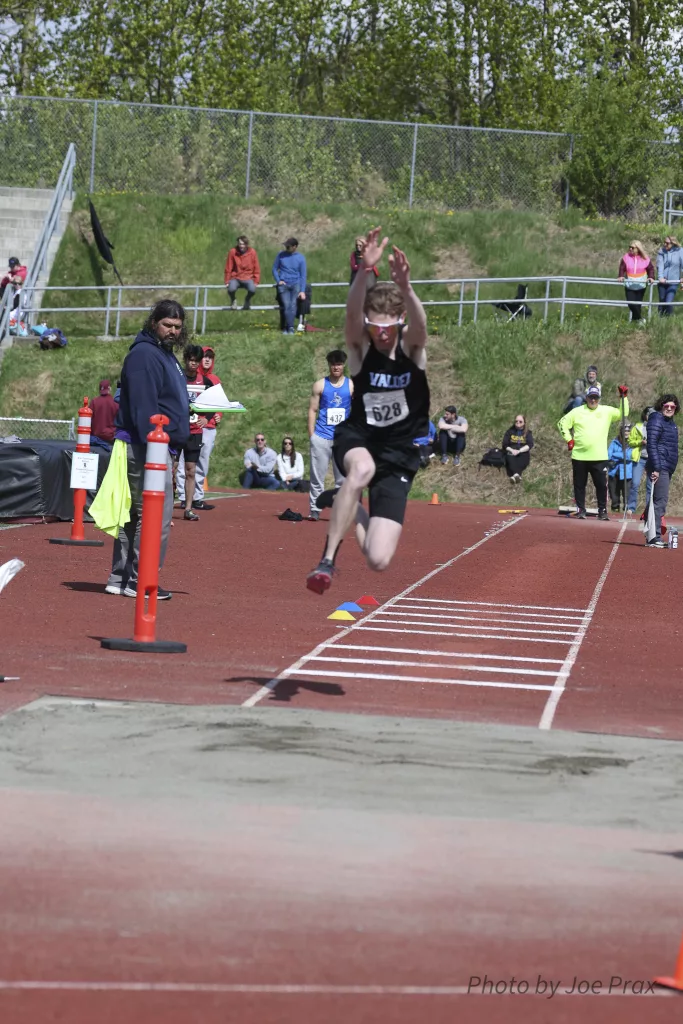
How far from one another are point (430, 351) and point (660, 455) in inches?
528

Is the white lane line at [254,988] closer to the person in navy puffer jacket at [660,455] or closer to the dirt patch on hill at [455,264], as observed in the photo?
the person in navy puffer jacket at [660,455]

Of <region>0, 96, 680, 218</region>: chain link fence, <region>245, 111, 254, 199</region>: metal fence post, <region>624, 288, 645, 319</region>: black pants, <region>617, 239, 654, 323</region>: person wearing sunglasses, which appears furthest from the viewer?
<region>245, 111, 254, 199</region>: metal fence post

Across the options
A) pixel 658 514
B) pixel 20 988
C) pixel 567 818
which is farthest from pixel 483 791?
pixel 658 514

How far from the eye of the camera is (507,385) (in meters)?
31.9

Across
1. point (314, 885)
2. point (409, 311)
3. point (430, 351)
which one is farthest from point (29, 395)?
point (314, 885)

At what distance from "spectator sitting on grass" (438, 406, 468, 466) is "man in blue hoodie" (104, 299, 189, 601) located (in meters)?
19.3

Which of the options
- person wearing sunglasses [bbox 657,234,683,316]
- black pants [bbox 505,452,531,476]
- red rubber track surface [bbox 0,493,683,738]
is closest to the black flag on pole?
black pants [bbox 505,452,531,476]

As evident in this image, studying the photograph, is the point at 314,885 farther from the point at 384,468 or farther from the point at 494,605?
the point at 494,605

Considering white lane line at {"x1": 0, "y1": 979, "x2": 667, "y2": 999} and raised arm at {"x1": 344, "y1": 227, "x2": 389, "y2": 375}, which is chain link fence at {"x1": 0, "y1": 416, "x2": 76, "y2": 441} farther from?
white lane line at {"x1": 0, "y1": 979, "x2": 667, "y2": 999}

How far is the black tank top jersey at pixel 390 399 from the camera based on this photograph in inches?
312

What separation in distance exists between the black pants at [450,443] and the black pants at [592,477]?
19.4 ft

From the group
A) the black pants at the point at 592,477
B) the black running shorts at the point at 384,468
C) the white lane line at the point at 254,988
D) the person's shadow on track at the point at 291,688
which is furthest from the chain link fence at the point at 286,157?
the white lane line at the point at 254,988

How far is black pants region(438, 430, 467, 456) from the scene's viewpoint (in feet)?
100

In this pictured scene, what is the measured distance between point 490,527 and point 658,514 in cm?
297
